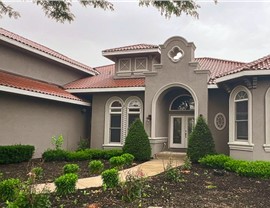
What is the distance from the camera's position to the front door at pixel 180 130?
1627 cm

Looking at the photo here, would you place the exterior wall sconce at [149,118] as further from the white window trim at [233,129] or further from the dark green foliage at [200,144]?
the white window trim at [233,129]

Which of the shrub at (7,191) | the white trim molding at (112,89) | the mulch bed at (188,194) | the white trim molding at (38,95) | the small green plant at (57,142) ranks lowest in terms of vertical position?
the mulch bed at (188,194)

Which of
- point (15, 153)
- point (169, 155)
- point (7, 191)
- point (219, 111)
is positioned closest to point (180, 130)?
point (169, 155)

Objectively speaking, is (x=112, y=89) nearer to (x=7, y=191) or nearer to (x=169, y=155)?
(x=169, y=155)

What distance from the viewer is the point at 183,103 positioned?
55.1 feet

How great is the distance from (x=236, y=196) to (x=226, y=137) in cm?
745

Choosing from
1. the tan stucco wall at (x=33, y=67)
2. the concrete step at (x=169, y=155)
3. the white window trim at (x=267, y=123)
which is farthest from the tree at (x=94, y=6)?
the concrete step at (x=169, y=155)

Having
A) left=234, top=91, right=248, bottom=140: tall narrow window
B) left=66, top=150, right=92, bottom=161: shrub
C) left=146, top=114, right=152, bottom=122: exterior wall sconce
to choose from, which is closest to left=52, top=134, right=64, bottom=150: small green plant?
left=66, top=150, right=92, bottom=161: shrub

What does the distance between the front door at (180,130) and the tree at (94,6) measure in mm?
9273

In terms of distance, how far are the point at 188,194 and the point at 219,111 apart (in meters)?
8.28

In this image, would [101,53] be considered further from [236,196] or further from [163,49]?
[236,196]

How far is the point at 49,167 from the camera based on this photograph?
1149 cm

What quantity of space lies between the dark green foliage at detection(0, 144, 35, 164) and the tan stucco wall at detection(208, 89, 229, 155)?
8.97 m

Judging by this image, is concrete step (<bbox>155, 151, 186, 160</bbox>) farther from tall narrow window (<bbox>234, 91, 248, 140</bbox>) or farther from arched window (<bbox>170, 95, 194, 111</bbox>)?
tall narrow window (<bbox>234, 91, 248, 140</bbox>)
